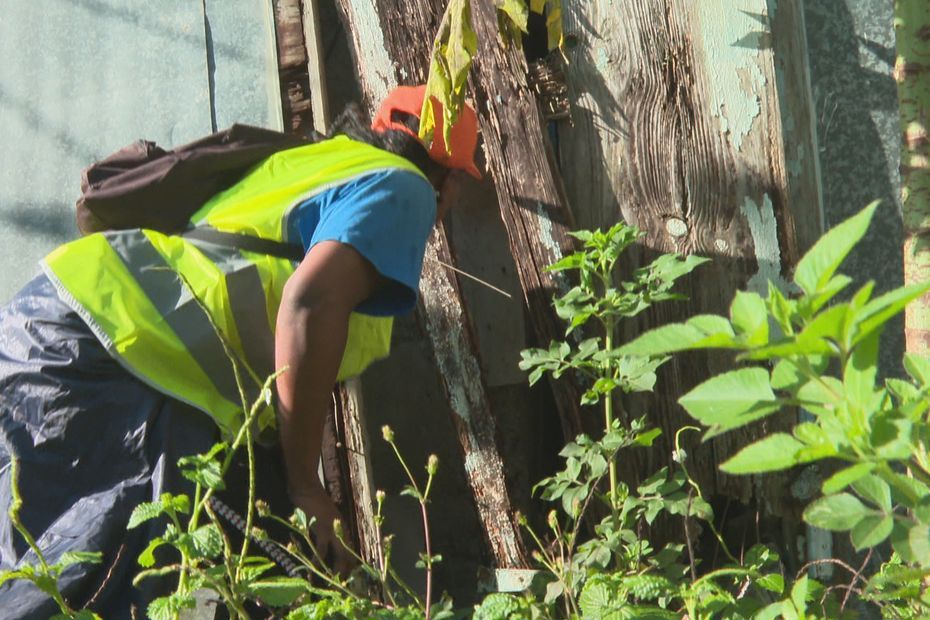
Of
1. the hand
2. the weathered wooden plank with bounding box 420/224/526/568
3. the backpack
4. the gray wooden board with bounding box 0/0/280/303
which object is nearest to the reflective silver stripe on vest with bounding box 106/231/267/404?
the backpack

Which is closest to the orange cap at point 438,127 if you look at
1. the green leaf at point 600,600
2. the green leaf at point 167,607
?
the green leaf at point 600,600

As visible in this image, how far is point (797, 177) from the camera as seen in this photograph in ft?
10.3

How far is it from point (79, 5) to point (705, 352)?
240 centimetres

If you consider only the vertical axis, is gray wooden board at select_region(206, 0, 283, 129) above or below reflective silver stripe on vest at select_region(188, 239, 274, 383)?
above

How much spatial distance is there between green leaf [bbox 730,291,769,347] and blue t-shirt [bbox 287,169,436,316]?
156 cm

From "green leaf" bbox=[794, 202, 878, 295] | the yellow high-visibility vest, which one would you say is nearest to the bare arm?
the yellow high-visibility vest

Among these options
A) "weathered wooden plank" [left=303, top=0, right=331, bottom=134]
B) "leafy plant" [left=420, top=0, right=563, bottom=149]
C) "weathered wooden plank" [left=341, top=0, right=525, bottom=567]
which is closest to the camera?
"leafy plant" [left=420, top=0, right=563, bottom=149]

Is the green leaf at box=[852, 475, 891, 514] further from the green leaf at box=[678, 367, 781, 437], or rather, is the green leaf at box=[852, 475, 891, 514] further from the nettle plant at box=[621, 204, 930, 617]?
the green leaf at box=[678, 367, 781, 437]

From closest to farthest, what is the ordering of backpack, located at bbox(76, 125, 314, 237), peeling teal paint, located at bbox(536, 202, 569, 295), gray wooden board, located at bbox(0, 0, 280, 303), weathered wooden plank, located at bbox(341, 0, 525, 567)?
→ backpack, located at bbox(76, 125, 314, 237) → peeling teal paint, located at bbox(536, 202, 569, 295) → weathered wooden plank, located at bbox(341, 0, 525, 567) → gray wooden board, located at bbox(0, 0, 280, 303)

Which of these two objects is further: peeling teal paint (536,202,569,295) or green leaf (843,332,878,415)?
peeling teal paint (536,202,569,295)

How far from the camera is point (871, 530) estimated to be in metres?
1.20

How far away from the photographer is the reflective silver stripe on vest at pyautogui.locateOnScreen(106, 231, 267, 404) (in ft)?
8.88

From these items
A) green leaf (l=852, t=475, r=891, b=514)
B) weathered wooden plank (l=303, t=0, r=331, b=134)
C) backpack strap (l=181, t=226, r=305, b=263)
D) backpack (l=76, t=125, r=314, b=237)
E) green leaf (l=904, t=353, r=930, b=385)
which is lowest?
green leaf (l=852, t=475, r=891, b=514)

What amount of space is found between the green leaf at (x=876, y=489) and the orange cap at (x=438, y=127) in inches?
76.5
